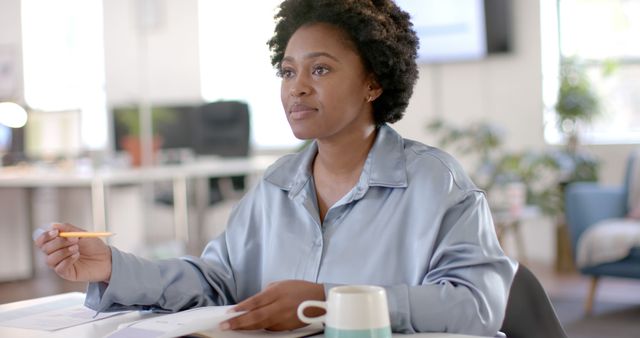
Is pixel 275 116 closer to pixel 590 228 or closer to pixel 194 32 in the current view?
pixel 194 32

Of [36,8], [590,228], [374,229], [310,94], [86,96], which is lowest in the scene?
[590,228]

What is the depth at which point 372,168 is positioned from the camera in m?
1.49

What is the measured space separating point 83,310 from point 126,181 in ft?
Answer: 13.7

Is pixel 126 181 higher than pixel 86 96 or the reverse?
the reverse

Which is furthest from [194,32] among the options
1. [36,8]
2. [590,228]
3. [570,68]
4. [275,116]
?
[590,228]

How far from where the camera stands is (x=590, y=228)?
189 inches

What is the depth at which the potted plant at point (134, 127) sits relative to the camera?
5.97 m

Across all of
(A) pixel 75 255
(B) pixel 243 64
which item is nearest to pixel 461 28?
(B) pixel 243 64

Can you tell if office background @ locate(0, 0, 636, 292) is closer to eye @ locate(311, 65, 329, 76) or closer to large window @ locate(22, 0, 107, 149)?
large window @ locate(22, 0, 107, 149)

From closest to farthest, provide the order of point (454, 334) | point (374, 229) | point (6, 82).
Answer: point (454, 334) < point (374, 229) < point (6, 82)

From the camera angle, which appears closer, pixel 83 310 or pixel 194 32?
pixel 83 310

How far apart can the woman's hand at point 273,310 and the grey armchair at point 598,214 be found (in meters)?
3.68

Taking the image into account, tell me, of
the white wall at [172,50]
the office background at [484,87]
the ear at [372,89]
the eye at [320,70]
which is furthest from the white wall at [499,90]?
the eye at [320,70]

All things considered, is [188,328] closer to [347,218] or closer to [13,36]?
[347,218]
